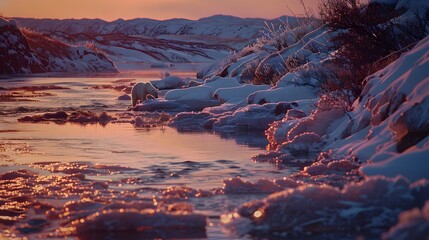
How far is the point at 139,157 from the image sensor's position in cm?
1115

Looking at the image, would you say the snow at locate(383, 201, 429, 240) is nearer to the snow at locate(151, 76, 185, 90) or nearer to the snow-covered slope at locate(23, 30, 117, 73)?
the snow at locate(151, 76, 185, 90)

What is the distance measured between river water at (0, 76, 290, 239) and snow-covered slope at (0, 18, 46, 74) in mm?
33814

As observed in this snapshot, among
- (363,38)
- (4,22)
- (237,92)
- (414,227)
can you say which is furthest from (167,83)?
(414,227)

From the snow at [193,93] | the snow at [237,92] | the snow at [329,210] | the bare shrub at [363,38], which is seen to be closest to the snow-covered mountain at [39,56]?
the snow at [193,93]

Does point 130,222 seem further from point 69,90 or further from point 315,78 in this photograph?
point 69,90

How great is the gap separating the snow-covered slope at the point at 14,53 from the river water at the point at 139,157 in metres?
33.8

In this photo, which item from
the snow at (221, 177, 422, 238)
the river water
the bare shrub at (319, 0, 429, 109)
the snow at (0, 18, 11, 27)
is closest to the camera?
the snow at (221, 177, 422, 238)

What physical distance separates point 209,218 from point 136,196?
49.4 inches

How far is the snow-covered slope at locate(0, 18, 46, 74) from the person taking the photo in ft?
165

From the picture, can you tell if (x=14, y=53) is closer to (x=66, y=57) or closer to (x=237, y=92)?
(x=66, y=57)

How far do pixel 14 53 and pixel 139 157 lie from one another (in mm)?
41667

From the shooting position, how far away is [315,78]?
59.6 ft

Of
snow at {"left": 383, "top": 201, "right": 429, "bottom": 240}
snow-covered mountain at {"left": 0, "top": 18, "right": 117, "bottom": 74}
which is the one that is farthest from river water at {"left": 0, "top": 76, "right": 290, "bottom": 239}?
snow-covered mountain at {"left": 0, "top": 18, "right": 117, "bottom": 74}

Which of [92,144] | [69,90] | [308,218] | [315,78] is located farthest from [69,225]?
[69,90]
